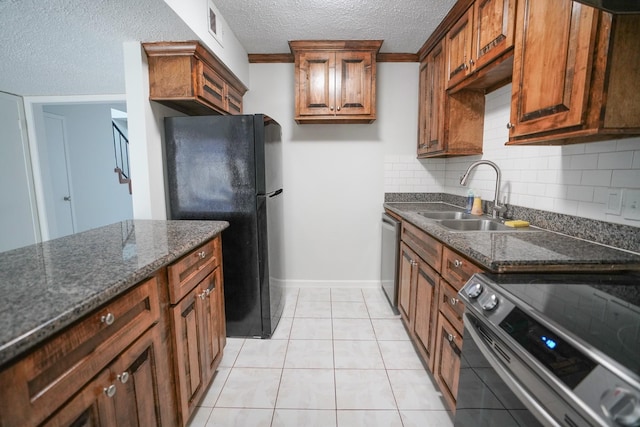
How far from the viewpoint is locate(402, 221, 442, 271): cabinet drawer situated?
152 cm

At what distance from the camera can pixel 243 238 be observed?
6.43ft

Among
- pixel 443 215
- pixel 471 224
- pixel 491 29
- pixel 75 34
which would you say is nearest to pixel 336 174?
pixel 443 215

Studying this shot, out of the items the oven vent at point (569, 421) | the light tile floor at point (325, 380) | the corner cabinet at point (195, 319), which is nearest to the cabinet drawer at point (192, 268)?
the corner cabinet at point (195, 319)

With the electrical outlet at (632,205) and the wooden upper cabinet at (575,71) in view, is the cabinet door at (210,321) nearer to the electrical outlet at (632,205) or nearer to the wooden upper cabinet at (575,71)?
the wooden upper cabinet at (575,71)

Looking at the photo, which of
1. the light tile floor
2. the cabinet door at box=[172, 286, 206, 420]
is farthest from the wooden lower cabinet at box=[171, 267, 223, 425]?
the light tile floor

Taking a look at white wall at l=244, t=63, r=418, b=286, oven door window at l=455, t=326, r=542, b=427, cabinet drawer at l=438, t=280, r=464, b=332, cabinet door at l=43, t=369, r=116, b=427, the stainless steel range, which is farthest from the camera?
white wall at l=244, t=63, r=418, b=286

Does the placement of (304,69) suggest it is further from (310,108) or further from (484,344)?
(484,344)

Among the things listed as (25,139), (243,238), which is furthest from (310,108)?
(25,139)

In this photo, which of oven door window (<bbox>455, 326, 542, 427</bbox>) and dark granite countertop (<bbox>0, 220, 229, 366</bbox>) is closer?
dark granite countertop (<bbox>0, 220, 229, 366</bbox>)

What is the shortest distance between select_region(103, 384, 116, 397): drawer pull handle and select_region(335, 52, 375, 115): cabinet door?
7.50 ft

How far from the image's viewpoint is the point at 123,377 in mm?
852

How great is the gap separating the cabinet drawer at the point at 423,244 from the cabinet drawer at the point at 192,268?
1.21 meters

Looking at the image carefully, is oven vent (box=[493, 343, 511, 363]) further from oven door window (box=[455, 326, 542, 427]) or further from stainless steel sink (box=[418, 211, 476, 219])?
stainless steel sink (box=[418, 211, 476, 219])

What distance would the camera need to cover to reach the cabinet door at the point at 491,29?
1388 mm
